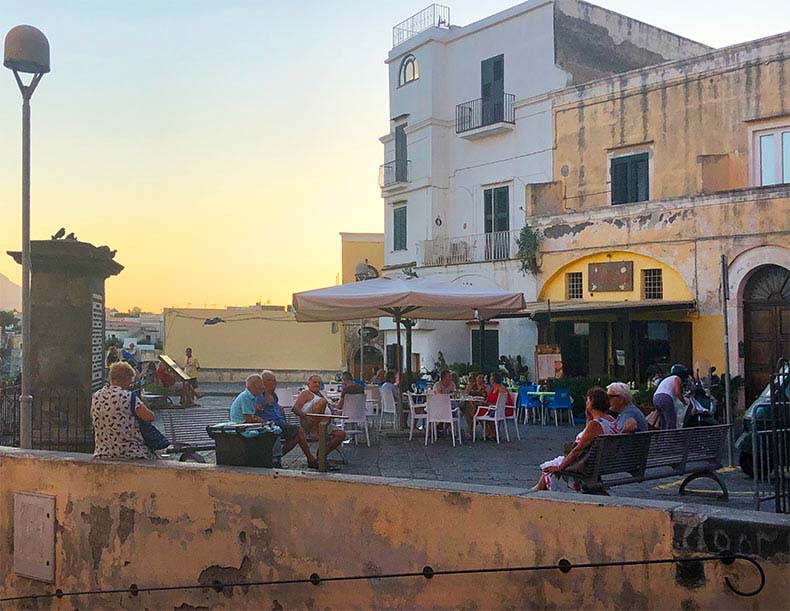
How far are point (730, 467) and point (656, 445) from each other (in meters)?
3.64

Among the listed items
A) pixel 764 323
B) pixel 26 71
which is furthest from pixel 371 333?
pixel 26 71

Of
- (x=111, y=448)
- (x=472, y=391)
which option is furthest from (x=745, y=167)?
(x=111, y=448)

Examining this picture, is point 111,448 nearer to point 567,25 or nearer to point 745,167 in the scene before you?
point 745,167

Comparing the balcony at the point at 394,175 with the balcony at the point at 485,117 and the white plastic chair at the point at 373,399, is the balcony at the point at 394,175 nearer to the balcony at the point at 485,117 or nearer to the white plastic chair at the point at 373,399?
the balcony at the point at 485,117

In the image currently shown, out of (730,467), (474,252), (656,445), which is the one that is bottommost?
(730,467)

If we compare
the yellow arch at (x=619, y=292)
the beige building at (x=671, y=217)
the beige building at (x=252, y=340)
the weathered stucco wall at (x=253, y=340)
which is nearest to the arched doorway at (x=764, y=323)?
the beige building at (x=671, y=217)

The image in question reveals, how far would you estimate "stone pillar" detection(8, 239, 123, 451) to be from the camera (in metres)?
10.5

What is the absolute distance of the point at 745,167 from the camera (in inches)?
768

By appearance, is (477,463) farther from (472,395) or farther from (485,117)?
(485,117)

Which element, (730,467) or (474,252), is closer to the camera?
(730,467)

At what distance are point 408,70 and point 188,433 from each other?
21847mm

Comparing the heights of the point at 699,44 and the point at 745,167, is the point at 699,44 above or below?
above

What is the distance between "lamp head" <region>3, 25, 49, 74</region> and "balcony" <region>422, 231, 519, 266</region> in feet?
55.7

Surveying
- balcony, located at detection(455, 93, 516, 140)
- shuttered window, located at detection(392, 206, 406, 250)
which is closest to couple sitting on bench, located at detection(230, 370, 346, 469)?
balcony, located at detection(455, 93, 516, 140)
